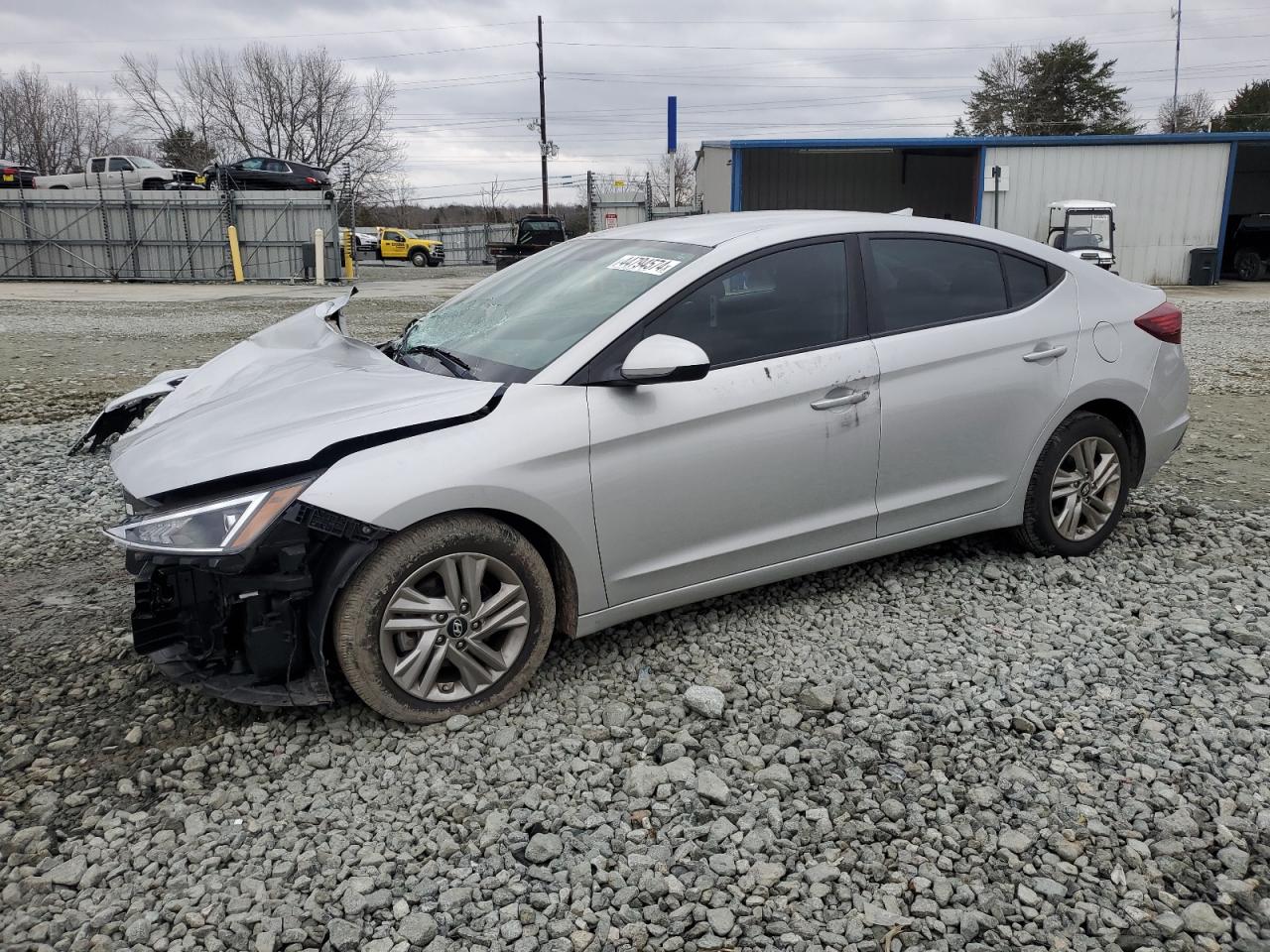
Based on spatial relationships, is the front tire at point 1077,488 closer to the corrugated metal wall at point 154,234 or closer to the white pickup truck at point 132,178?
the corrugated metal wall at point 154,234

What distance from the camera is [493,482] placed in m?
3.08

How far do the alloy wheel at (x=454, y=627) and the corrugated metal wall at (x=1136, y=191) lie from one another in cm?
2721

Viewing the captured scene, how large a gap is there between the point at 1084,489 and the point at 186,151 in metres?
65.6

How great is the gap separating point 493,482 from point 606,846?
112 cm

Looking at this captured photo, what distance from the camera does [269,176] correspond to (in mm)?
31984

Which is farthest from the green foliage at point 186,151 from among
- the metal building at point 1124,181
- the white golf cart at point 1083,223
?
the white golf cart at point 1083,223

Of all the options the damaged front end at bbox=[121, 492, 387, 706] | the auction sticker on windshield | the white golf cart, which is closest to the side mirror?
the auction sticker on windshield

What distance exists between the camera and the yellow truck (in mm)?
42125

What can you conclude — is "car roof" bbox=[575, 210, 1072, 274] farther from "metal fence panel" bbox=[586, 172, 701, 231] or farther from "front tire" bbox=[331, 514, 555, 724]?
"metal fence panel" bbox=[586, 172, 701, 231]

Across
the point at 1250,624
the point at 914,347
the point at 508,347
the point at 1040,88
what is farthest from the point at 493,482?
the point at 1040,88

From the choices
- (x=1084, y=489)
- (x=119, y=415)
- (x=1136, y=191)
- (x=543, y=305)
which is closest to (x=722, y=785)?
(x=543, y=305)

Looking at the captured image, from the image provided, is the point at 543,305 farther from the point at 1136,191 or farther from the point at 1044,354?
the point at 1136,191

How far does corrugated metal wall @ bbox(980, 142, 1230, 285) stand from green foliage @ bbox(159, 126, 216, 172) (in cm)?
4886

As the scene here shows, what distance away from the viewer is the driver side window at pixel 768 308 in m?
3.57
